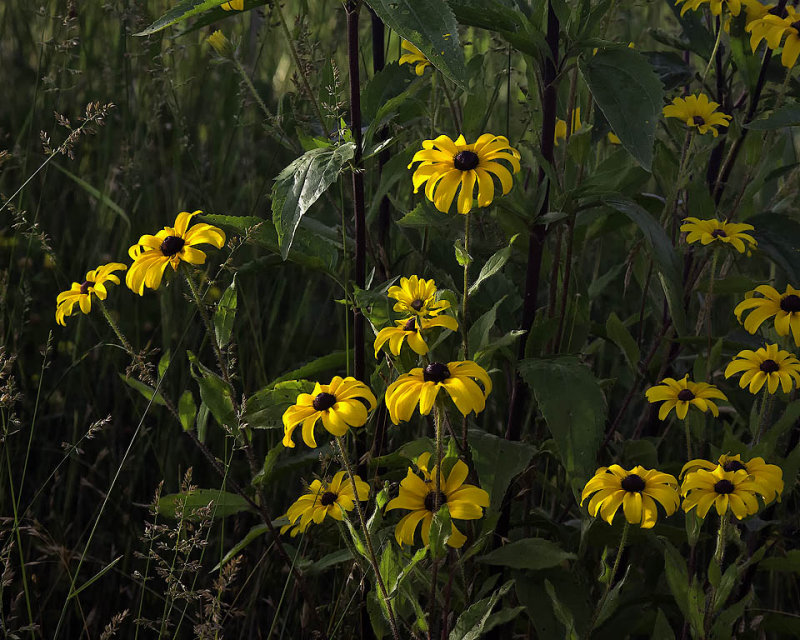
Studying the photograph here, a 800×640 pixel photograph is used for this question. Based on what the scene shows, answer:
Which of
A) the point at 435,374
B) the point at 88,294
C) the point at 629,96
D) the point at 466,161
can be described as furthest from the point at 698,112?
the point at 88,294

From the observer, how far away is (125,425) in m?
2.17

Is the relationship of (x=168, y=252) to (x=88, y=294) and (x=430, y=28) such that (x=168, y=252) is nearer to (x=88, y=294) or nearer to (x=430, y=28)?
(x=88, y=294)

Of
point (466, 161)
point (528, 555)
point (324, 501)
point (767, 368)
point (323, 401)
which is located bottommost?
point (528, 555)

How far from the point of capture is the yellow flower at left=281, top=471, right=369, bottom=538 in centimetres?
134

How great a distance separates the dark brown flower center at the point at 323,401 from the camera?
3.85 feet

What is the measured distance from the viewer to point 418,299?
1312 millimetres

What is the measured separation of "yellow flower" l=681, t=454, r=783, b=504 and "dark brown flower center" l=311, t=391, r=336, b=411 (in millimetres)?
533

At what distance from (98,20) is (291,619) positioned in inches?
83.6

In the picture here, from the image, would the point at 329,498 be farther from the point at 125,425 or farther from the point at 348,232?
the point at 125,425

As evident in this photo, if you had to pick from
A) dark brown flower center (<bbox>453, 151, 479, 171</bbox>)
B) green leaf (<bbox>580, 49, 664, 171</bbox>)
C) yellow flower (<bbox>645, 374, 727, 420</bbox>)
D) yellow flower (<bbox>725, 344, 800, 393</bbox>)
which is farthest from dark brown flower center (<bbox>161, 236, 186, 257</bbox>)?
yellow flower (<bbox>725, 344, 800, 393</bbox>)

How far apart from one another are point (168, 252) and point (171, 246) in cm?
1

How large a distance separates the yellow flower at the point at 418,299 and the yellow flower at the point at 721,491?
0.41m

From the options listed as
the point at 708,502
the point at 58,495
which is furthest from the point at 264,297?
the point at 708,502

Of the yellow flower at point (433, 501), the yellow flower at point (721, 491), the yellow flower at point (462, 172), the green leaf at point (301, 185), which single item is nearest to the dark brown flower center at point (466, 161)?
the yellow flower at point (462, 172)
